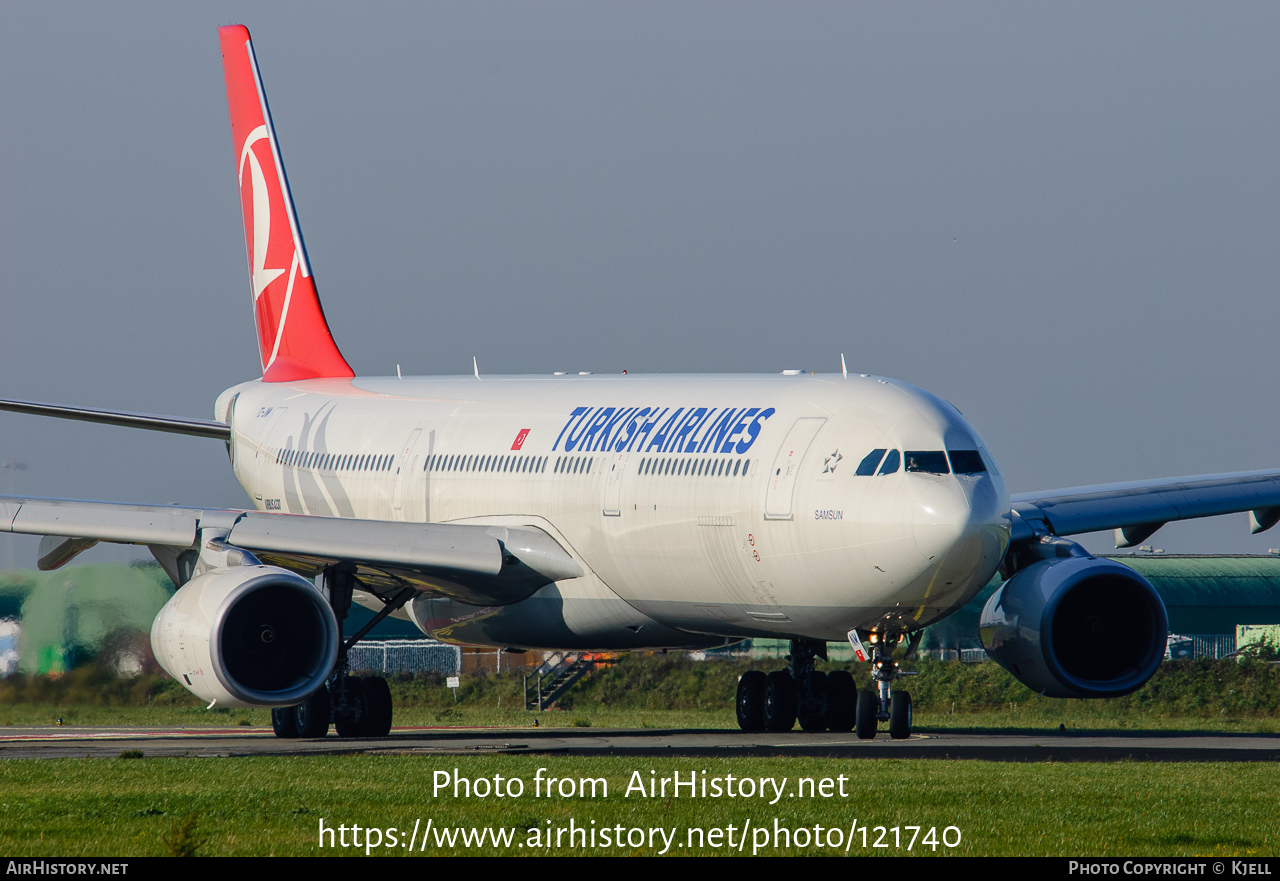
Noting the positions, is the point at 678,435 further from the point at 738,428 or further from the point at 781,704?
the point at 781,704

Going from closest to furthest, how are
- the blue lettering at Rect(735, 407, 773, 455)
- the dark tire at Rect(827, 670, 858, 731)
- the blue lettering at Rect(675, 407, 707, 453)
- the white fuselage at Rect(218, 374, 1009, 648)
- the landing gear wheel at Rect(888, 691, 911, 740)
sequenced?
the white fuselage at Rect(218, 374, 1009, 648) < the landing gear wheel at Rect(888, 691, 911, 740) < the blue lettering at Rect(735, 407, 773, 455) < the blue lettering at Rect(675, 407, 707, 453) < the dark tire at Rect(827, 670, 858, 731)

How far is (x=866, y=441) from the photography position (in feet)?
Answer: 69.8

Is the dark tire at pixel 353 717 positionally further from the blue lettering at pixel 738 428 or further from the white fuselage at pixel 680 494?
the blue lettering at pixel 738 428

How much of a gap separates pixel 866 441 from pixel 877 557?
1.37 meters

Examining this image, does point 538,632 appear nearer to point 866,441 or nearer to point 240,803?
point 866,441

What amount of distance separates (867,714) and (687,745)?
7.56 feet

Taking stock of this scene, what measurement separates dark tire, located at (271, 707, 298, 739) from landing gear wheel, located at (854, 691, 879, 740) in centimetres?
767

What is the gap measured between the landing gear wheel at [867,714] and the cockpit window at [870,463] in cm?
280

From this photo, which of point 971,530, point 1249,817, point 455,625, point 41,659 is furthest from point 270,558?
point 1249,817

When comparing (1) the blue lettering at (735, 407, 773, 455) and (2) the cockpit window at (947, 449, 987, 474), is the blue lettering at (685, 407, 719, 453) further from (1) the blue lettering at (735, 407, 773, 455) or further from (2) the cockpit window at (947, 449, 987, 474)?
(2) the cockpit window at (947, 449, 987, 474)

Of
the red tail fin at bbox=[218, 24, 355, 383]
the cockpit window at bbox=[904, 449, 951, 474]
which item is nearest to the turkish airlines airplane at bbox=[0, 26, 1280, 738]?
the cockpit window at bbox=[904, 449, 951, 474]

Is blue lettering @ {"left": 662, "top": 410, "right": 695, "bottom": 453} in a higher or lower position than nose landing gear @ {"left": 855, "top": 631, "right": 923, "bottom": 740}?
higher

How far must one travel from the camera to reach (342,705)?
26.1 m

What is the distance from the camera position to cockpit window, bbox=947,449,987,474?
20.8 m
